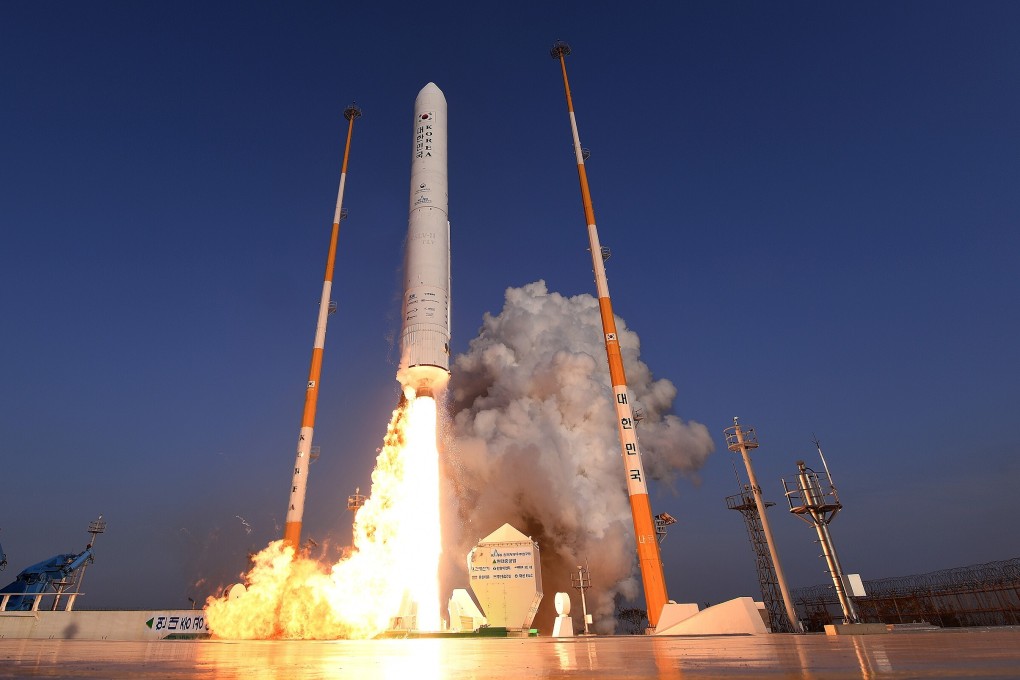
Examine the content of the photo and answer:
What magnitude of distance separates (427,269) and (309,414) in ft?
34.8

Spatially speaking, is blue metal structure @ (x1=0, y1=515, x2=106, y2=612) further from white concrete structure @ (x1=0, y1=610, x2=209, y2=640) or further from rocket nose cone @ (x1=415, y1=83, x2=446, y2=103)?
rocket nose cone @ (x1=415, y1=83, x2=446, y2=103)

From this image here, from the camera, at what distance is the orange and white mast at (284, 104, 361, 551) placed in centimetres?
2572

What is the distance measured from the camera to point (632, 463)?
22109 millimetres

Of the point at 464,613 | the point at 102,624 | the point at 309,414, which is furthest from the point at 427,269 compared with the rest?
the point at 102,624

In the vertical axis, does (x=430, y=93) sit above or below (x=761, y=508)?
above

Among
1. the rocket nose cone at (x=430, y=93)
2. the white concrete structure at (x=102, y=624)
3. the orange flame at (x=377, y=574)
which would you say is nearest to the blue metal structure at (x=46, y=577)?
the white concrete structure at (x=102, y=624)

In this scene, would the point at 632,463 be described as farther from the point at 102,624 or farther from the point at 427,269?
the point at 102,624

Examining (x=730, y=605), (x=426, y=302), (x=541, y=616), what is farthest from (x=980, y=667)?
(x=541, y=616)

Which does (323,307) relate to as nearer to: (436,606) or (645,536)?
(436,606)

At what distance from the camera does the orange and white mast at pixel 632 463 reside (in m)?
20.1

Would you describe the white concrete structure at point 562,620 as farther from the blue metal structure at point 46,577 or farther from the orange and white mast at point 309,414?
the blue metal structure at point 46,577

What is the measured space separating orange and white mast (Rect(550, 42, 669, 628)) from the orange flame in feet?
25.2

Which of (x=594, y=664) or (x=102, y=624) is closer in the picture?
(x=594, y=664)

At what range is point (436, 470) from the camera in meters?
21.5
